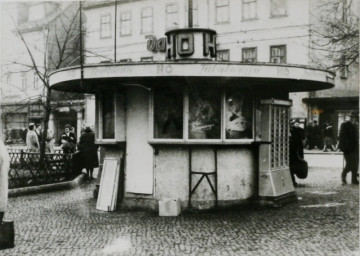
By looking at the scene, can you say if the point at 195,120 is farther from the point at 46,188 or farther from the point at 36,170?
the point at 36,170

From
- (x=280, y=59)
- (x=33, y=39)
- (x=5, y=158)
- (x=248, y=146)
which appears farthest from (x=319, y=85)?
(x=280, y=59)

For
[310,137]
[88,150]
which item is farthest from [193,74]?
[310,137]

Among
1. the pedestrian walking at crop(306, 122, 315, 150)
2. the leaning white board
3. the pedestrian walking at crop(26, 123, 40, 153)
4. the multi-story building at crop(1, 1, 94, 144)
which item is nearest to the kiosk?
the leaning white board

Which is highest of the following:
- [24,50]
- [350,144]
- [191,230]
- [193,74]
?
[24,50]

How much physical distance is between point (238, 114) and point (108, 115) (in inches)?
102

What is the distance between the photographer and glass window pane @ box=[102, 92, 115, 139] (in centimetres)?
991

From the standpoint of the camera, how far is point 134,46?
103ft

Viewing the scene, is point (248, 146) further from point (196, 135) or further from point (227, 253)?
point (227, 253)

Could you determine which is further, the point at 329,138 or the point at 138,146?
the point at 329,138

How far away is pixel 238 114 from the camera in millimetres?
9391

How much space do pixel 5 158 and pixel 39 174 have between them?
7320 mm

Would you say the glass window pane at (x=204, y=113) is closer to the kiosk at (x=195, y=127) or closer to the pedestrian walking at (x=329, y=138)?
the kiosk at (x=195, y=127)

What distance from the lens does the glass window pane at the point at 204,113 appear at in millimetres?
9102

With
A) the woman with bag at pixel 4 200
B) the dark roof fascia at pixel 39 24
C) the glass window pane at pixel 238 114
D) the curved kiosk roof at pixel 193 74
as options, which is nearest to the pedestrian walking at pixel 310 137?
the dark roof fascia at pixel 39 24
